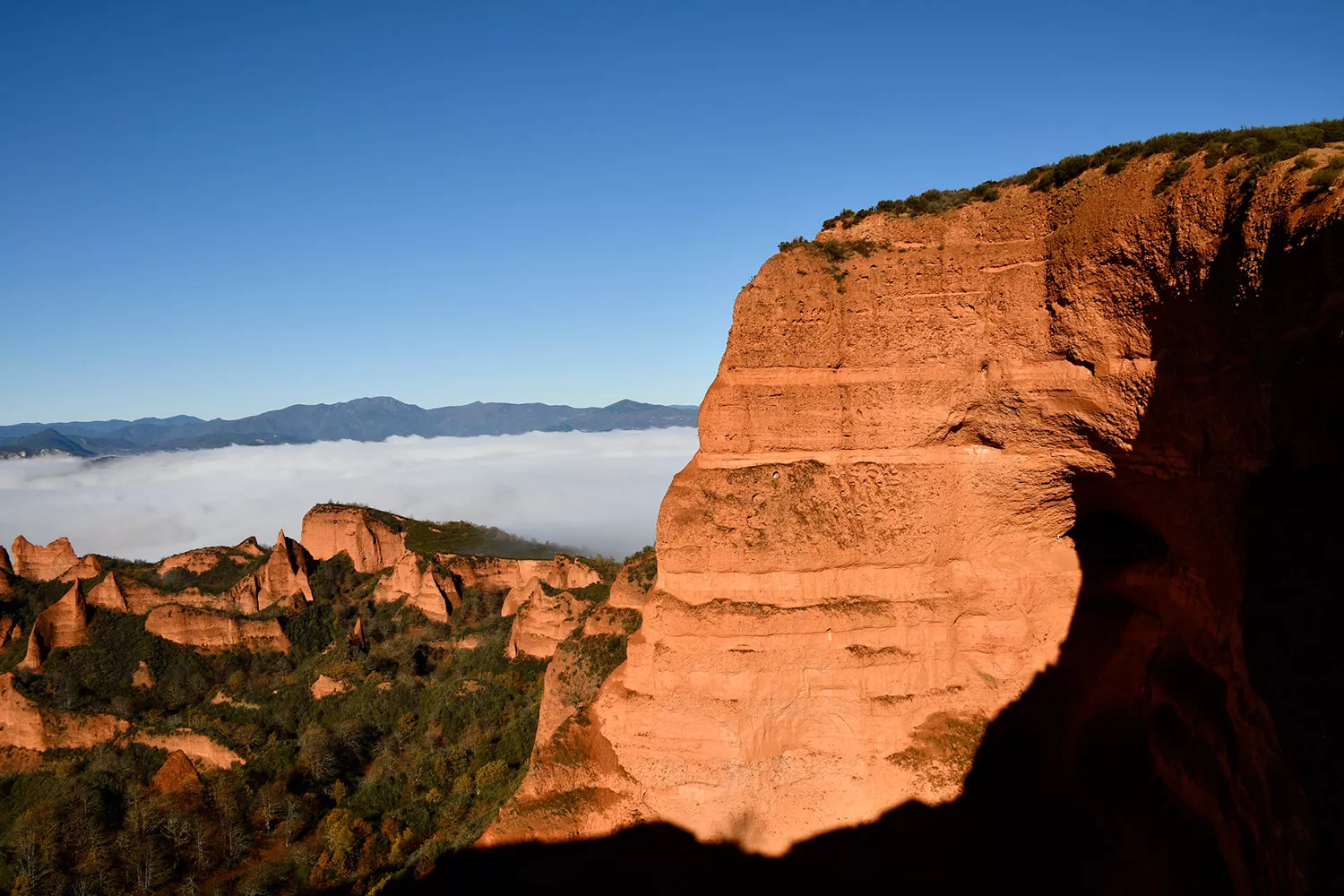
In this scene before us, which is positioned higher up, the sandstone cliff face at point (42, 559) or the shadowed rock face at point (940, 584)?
the shadowed rock face at point (940, 584)

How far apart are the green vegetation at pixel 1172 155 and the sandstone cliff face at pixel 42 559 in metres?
71.2

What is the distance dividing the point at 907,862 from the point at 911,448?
872 cm

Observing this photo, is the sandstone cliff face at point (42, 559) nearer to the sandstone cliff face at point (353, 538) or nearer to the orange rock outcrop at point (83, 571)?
the orange rock outcrop at point (83, 571)

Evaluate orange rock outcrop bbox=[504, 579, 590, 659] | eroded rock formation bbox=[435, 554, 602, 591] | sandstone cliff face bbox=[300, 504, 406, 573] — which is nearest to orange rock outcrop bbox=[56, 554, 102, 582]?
sandstone cliff face bbox=[300, 504, 406, 573]

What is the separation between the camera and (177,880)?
104 ft

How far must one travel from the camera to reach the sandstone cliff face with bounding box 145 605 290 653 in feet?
162

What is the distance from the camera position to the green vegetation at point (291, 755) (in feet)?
103

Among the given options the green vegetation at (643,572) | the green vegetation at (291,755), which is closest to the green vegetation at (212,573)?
the green vegetation at (291,755)

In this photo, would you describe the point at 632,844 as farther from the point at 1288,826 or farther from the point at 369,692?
the point at 369,692

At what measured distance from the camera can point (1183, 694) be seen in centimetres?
1313

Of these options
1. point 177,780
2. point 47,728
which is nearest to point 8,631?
point 47,728

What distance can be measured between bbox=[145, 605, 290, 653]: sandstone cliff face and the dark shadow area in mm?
38463

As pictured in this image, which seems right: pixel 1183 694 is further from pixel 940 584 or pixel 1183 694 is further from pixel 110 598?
pixel 110 598

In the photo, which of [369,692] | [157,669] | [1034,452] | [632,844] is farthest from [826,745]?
[157,669]
